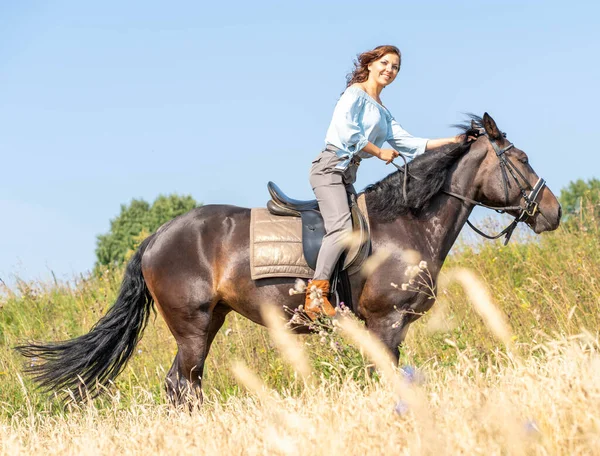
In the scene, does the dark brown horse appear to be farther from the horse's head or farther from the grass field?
the grass field

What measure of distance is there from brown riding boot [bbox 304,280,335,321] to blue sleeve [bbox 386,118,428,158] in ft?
4.96

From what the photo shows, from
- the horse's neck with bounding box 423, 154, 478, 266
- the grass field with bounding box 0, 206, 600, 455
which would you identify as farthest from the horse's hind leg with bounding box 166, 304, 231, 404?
the horse's neck with bounding box 423, 154, 478, 266

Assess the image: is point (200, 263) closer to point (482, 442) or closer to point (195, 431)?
point (195, 431)

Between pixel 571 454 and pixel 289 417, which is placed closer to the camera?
pixel 571 454

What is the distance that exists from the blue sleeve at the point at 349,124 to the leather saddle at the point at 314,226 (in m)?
0.47

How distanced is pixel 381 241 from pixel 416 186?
0.53 m

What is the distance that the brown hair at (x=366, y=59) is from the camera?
6.45 m

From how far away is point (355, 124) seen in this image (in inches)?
243

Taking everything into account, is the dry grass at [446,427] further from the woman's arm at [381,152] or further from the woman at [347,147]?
the woman's arm at [381,152]

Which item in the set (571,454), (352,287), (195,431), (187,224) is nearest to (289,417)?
(195,431)

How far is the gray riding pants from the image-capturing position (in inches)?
240

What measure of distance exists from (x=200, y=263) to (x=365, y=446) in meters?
3.66

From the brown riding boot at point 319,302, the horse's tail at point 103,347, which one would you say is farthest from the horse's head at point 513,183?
the horse's tail at point 103,347

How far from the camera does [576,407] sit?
9.93 feet
